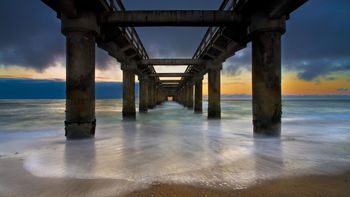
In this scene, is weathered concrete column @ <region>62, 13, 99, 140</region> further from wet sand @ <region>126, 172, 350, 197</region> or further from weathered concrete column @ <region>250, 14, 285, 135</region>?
weathered concrete column @ <region>250, 14, 285, 135</region>

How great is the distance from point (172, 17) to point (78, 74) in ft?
13.0

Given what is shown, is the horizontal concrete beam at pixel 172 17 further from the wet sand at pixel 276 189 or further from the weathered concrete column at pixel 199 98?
the weathered concrete column at pixel 199 98

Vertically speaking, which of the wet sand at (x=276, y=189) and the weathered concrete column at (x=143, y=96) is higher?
the weathered concrete column at (x=143, y=96)

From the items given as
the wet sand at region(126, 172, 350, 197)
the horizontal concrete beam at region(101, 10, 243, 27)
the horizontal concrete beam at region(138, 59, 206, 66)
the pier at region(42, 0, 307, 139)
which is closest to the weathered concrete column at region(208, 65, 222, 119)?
the horizontal concrete beam at region(138, 59, 206, 66)

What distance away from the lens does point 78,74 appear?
7.87 meters

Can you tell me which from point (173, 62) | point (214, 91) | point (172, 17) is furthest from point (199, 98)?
point (172, 17)

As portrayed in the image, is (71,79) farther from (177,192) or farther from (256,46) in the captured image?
(256,46)

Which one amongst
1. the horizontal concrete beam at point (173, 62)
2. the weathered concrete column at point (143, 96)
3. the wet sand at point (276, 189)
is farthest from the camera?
the weathered concrete column at point (143, 96)

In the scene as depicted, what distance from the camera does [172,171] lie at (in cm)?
442

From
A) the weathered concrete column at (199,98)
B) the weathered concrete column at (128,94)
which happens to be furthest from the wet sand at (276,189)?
the weathered concrete column at (199,98)

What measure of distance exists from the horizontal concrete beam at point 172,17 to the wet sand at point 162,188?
247 inches

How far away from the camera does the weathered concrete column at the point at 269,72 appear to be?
7965mm

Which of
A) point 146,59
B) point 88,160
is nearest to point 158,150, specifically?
point 88,160

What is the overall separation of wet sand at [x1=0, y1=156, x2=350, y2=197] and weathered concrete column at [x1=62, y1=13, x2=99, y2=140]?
3.94 metres
